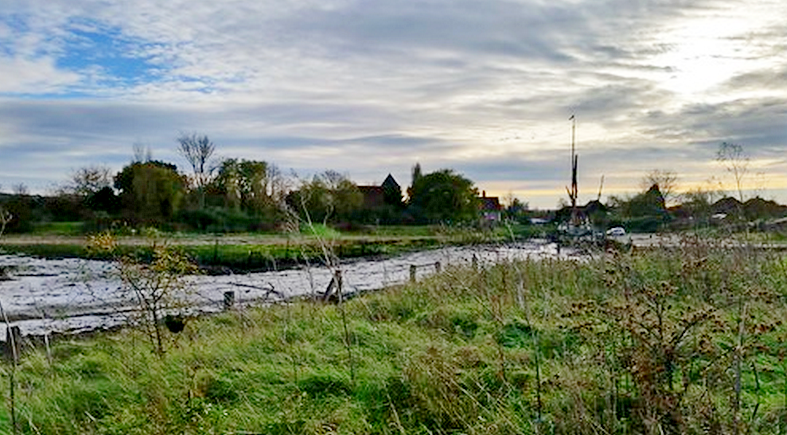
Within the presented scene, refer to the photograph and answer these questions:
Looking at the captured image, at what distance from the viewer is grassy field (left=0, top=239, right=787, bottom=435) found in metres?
4.04

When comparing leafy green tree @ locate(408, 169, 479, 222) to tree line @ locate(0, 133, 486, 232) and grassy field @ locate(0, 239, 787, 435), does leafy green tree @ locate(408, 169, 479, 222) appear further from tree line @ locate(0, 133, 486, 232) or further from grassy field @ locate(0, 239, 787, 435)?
grassy field @ locate(0, 239, 787, 435)

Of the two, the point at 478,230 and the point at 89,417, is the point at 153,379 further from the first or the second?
the point at 478,230

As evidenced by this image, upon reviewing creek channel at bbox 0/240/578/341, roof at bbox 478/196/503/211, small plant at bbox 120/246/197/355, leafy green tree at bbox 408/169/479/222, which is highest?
leafy green tree at bbox 408/169/479/222

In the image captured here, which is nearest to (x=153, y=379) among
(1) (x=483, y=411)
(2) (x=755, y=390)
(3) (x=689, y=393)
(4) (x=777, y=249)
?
(1) (x=483, y=411)

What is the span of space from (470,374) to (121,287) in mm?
7125

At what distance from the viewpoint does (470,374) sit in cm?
508

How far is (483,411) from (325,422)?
1.03 metres

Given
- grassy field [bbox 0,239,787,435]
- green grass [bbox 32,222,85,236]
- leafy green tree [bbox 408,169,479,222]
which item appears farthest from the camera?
green grass [bbox 32,222,85,236]

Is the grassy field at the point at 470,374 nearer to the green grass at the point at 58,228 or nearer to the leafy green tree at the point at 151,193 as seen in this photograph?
the leafy green tree at the point at 151,193

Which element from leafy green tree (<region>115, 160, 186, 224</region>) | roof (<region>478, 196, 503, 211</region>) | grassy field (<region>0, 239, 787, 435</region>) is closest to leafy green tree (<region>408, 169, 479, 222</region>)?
leafy green tree (<region>115, 160, 186, 224</region>)

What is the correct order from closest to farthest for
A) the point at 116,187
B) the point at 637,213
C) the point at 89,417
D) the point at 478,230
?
the point at 89,417, the point at 478,230, the point at 637,213, the point at 116,187

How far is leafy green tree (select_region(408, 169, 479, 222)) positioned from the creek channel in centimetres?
1061

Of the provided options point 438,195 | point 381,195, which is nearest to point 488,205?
point 438,195

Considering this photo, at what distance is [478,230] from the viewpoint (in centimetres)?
955
